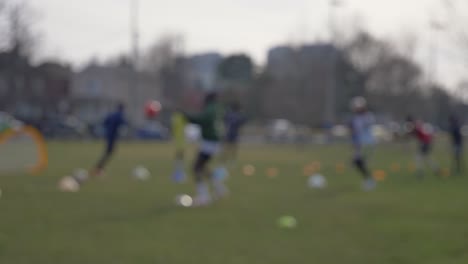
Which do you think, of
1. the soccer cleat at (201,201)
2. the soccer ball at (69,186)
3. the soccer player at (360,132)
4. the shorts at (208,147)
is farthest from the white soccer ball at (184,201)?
the soccer player at (360,132)

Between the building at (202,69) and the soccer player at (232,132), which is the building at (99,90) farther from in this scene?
the soccer player at (232,132)

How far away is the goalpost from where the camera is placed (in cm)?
1727

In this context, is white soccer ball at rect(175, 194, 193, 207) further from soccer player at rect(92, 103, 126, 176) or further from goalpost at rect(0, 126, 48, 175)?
goalpost at rect(0, 126, 48, 175)

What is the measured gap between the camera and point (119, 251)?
7.47 meters

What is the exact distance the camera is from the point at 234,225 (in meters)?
9.41

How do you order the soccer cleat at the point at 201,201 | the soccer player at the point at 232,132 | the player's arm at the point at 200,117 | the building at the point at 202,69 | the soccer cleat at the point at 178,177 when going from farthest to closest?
1. the building at the point at 202,69
2. the soccer player at the point at 232,132
3. the soccer cleat at the point at 178,177
4. the soccer cleat at the point at 201,201
5. the player's arm at the point at 200,117

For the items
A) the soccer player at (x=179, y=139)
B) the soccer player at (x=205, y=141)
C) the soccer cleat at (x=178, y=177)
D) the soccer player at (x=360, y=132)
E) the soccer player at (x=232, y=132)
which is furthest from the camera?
the soccer player at (x=232, y=132)

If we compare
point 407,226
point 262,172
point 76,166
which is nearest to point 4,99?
point 76,166

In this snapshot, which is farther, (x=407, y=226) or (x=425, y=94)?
(x=425, y=94)

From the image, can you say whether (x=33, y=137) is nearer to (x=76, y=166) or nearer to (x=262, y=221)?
(x=76, y=166)

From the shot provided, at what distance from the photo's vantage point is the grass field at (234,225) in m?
7.40

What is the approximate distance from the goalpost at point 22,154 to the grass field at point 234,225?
211 centimetres

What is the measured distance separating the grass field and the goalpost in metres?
2.11

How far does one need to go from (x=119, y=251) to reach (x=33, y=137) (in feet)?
34.3
